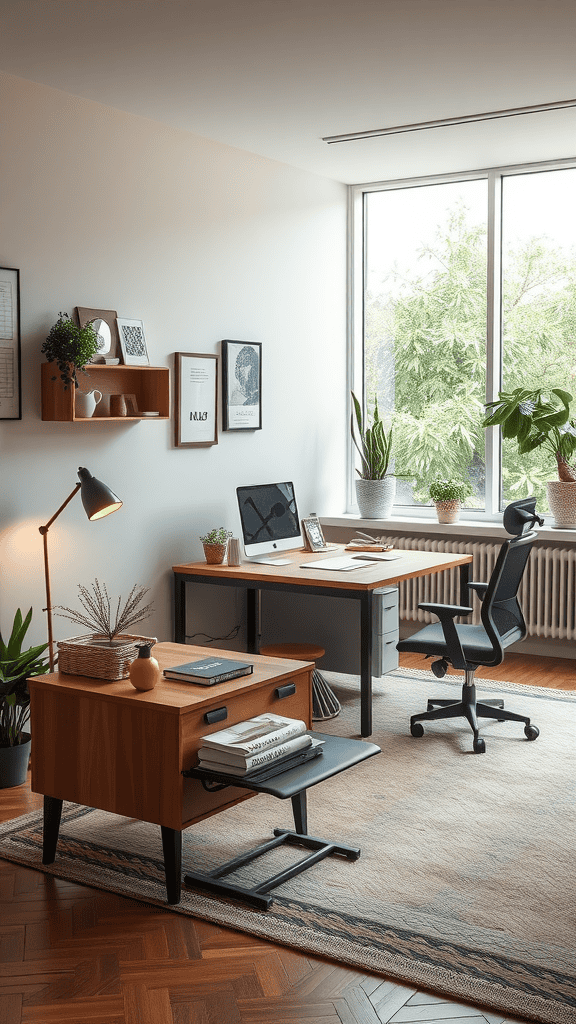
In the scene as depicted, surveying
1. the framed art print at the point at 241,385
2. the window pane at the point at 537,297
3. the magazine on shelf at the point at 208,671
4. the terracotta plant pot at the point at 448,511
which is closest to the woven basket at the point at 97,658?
the magazine on shelf at the point at 208,671

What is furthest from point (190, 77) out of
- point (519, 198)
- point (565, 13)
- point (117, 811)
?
point (117, 811)

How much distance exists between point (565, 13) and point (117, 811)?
3250 millimetres

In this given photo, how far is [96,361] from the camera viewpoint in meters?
4.75

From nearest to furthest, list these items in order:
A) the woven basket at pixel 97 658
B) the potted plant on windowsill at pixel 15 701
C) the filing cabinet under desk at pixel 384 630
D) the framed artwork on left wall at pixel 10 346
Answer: the woven basket at pixel 97 658, the potted plant on windowsill at pixel 15 701, the framed artwork on left wall at pixel 10 346, the filing cabinet under desk at pixel 384 630

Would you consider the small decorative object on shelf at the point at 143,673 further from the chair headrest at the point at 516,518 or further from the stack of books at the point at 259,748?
the chair headrest at the point at 516,518

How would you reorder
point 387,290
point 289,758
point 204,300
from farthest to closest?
point 387,290 < point 204,300 < point 289,758

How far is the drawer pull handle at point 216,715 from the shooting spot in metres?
3.07

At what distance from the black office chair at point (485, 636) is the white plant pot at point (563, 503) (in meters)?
1.33

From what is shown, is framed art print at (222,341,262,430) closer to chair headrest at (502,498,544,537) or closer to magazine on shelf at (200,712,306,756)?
chair headrest at (502,498,544,537)

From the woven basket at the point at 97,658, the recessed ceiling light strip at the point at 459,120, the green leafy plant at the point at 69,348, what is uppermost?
the recessed ceiling light strip at the point at 459,120

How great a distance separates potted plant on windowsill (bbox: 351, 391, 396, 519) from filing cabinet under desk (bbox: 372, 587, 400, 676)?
4.87ft

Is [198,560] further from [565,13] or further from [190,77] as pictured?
[565,13]

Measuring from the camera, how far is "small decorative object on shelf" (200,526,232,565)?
5391 millimetres

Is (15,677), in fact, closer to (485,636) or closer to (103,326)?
(103,326)
